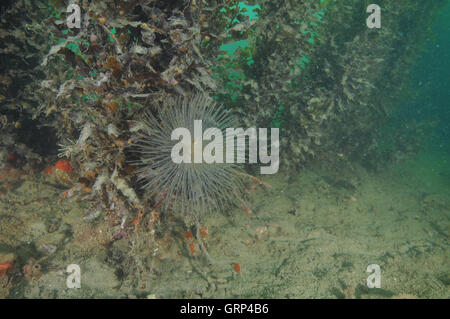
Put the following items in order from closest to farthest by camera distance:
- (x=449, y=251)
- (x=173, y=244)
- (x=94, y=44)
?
(x=94, y=44), (x=173, y=244), (x=449, y=251)

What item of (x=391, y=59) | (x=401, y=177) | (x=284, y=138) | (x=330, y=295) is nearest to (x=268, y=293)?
(x=330, y=295)

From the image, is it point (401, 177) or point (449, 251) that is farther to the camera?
point (401, 177)

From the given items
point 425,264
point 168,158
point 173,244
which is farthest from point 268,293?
point 425,264

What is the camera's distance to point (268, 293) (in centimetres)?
358

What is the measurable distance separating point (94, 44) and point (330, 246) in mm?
4976

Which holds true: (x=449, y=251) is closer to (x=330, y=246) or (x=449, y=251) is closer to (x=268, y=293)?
(x=330, y=246)

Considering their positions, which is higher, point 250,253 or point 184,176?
point 184,176

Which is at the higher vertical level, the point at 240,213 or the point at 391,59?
the point at 391,59

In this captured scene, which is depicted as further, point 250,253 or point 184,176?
point 250,253

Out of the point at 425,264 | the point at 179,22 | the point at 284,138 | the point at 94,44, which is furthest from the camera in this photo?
the point at 284,138

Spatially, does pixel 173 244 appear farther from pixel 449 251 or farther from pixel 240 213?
pixel 449 251

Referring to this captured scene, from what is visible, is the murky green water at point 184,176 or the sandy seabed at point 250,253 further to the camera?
the sandy seabed at point 250,253

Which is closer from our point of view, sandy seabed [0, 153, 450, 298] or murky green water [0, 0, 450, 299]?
murky green water [0, 0, 450, 299]

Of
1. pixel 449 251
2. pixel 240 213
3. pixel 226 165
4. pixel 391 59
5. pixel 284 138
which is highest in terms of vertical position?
pixel 391 59
